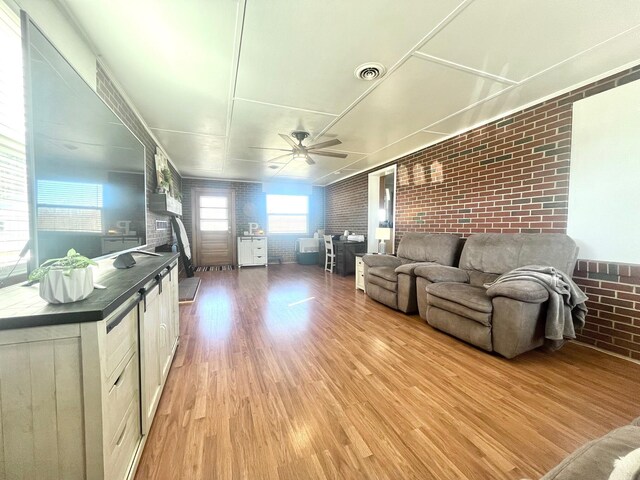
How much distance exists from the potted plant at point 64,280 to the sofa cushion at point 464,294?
2556 mm

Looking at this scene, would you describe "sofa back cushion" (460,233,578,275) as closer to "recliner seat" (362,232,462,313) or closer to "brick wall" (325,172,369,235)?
"recliner seat" (362,232,462,313)

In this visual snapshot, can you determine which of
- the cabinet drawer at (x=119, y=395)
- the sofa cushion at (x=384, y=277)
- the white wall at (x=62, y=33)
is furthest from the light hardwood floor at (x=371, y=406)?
the white wall at (x=62, y=33)

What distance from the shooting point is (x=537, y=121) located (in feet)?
8.19

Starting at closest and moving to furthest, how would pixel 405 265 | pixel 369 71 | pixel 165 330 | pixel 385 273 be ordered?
pixel 165 330 → pixel 369 71 → pixel 405 265 → pixel 385 273

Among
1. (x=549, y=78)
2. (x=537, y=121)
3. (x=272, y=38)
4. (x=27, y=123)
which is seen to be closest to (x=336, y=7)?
(x=272, y=38)

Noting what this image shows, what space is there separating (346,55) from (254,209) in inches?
220

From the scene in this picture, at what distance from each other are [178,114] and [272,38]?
1672 mm

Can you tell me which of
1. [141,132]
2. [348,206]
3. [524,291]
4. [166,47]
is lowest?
[524,291]

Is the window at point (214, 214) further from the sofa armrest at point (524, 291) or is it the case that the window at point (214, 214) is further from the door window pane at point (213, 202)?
the sofa armrest at point (524, 291)

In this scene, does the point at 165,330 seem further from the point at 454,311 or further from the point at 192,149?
the point at 192,149

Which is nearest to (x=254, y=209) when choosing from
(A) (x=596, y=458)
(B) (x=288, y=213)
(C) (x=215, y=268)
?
(B) (x=288, y=213)

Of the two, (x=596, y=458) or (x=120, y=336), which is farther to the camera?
(x=120, y=336)

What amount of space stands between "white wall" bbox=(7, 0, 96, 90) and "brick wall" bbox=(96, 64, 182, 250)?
0.18 m

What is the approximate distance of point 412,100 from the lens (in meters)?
2.46
